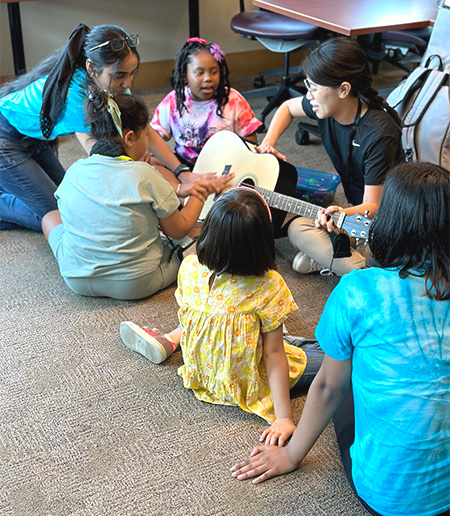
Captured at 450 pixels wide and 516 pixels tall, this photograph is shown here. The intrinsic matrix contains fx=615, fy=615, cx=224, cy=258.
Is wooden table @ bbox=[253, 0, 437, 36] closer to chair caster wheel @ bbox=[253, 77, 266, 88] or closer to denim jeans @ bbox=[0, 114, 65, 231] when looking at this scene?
chair caster wheel @ bbox=[253, 77, 266, 88]

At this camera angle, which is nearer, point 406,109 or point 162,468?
point 162,468

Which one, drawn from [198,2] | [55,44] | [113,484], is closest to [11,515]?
[113,484]

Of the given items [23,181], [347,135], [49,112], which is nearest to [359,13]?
[347,135]

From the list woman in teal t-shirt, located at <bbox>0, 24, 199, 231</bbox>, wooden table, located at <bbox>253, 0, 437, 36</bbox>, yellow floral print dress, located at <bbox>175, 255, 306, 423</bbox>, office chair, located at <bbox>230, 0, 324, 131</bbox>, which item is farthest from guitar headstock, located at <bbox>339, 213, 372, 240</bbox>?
office chair, located at <bbox>230, 0, 324, 131</bbox>

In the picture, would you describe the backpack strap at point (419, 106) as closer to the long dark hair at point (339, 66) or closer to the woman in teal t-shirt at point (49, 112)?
the long dark hair at point (339, 66)

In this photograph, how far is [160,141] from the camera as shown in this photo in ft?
8.03

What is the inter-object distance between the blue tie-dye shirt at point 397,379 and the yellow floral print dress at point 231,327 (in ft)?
1.10

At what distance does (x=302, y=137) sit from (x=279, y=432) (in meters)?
2.08

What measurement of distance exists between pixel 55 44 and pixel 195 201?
2.28 m

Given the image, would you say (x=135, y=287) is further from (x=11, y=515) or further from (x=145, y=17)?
(x=145, y=17)

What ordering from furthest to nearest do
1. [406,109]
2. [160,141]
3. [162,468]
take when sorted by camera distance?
[406,109] < [160,141] < [162,468]

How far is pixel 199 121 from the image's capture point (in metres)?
2.57

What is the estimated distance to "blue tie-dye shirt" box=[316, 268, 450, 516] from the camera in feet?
3.57

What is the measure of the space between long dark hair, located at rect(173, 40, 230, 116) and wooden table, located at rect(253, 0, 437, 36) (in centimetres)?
63
